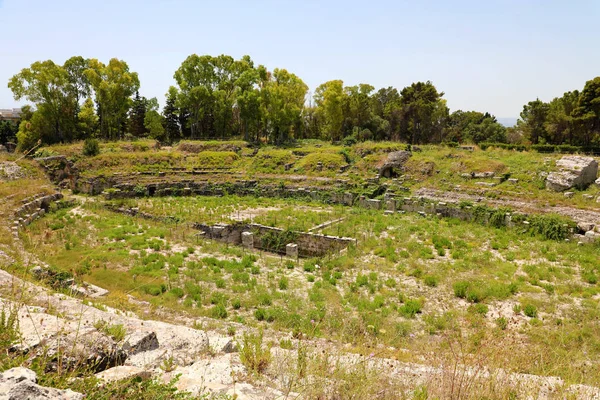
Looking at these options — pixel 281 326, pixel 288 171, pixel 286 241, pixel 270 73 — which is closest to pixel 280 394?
pixel 281 326

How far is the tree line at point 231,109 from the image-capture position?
117ft

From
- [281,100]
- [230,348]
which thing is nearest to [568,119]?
[281,100]

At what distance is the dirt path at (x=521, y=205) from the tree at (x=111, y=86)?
32298mm

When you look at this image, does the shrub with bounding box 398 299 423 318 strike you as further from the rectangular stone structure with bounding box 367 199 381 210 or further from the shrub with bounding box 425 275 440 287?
the rectangular stone structure with bounding box 367 199 381 210

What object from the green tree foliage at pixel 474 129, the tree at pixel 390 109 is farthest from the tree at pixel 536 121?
the tree at pixel 390 109

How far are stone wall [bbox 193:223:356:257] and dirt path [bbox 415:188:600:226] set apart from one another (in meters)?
9.52

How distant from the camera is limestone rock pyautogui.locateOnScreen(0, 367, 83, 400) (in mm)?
2787

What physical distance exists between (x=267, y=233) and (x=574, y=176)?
18.2 meters

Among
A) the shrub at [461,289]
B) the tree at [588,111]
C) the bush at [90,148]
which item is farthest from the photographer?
the tree at [588,111]

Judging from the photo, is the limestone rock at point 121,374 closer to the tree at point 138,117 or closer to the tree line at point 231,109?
the tree line at point 231,109

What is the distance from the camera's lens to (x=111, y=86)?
3803 centimetres

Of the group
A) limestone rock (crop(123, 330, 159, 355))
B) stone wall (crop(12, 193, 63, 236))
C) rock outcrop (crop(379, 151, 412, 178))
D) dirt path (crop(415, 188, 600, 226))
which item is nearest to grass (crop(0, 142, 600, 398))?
limestone rock (crop(123, 330, 159, 355))

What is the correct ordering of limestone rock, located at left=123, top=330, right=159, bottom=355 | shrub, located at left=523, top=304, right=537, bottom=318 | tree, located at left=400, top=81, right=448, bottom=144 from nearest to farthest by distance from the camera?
1. limestone rock, located at left=123, top=330, right=159, bottom=355
2. shrub, located at left=523, top=304, right=537, bottom=318
3. tree, located at left=400, top=81, right=448, bottom=144

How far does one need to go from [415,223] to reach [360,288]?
29.1ft
